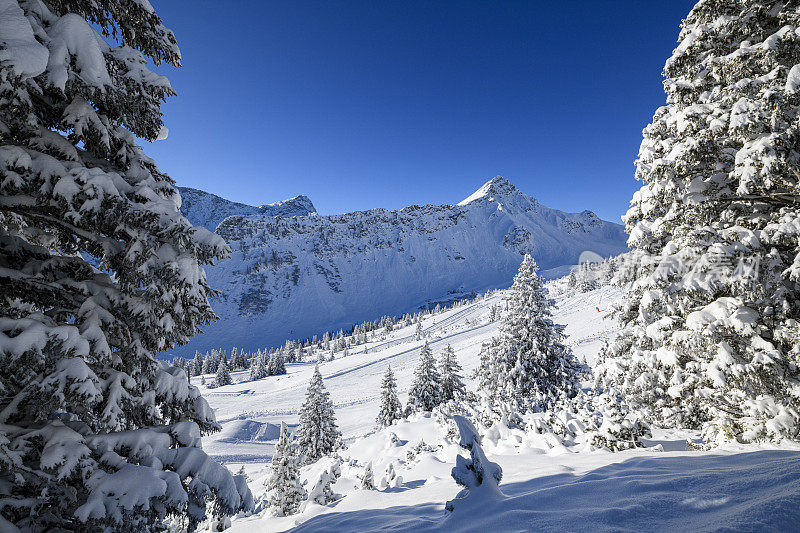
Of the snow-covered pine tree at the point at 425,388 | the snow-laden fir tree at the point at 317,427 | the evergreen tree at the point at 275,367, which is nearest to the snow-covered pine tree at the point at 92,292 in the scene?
the snow-laden fir tree at the point at 317,427

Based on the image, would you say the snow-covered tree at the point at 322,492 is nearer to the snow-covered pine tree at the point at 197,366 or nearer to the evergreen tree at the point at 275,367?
the evergreen tree at the point at 275,367

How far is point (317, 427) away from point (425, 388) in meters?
9.23

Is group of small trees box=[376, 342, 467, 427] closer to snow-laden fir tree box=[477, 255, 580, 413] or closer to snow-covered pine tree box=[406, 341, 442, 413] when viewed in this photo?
snow-covered pine tree box=[406, 341, 442, 413]

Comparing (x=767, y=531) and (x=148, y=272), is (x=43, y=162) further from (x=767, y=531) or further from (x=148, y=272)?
(x=767, y=531)

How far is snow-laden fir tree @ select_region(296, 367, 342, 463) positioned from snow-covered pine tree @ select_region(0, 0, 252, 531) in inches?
912

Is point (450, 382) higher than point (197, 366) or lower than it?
lower

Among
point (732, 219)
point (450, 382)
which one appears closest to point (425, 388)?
point (450, 382)

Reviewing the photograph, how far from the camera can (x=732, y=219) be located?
251 inches

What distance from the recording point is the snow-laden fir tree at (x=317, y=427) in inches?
1019

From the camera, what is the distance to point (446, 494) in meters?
5.72

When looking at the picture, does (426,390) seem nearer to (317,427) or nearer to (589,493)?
(317,427)

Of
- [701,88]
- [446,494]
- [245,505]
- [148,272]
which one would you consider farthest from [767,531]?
[701,88]

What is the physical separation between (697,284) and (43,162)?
9.36 meters

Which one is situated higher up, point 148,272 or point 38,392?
point 148,272
